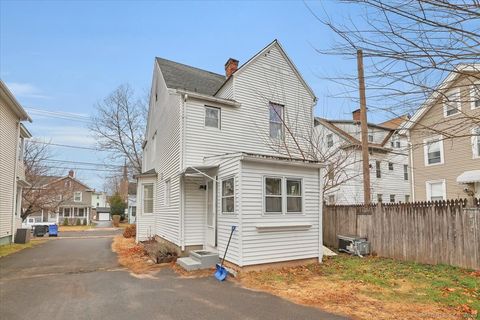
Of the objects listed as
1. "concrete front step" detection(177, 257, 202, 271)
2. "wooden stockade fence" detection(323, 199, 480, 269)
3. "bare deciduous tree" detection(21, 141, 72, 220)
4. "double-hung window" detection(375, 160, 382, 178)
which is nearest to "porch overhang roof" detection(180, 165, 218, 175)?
"concrete front step" detection(177, 257, 202, 271)

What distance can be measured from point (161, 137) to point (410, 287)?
38.4 feet

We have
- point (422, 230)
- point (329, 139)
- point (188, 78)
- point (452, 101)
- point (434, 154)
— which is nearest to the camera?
point (452, 101)

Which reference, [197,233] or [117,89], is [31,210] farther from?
[197,233]

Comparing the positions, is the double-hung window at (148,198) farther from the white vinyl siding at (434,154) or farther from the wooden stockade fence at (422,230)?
the white vinyl siding at (434,154)

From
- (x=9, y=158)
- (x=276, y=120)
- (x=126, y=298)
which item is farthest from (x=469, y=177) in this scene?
(x=9, y=158)

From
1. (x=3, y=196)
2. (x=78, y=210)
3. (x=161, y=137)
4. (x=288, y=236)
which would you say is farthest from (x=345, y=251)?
(x=78, y=210)

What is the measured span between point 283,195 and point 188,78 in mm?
8332

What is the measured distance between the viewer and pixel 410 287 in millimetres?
6938

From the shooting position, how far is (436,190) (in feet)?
57.2

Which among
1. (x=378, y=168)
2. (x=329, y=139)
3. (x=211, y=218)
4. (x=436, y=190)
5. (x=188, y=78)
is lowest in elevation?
(x=211, y=218)

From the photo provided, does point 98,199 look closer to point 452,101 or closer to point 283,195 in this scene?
point 283,195

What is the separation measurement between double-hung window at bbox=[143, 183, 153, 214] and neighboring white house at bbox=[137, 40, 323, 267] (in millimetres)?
51

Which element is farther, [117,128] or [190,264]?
[117,128]

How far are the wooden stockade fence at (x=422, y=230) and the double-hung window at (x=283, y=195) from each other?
10.9 feet
